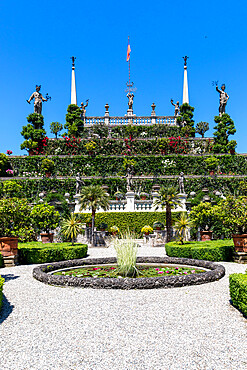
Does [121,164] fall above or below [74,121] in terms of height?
below

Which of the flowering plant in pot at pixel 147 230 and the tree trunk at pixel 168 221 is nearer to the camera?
the tree trunk at pixel 168 221

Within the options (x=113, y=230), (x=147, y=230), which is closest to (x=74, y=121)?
(x=113, y=230)

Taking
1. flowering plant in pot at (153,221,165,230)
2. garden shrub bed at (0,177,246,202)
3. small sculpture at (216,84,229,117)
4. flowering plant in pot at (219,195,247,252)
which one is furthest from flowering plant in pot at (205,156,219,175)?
flowering plant in pot at (219,195,247,252)

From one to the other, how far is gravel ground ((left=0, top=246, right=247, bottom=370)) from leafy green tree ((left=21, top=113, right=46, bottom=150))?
97.6 feet

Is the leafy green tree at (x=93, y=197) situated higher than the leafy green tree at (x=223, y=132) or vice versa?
the leafy green tree at (x=223, y=132)

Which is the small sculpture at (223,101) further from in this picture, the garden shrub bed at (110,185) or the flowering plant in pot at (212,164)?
the garden shrub bed at (110,185)

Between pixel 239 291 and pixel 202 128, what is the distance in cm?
3914

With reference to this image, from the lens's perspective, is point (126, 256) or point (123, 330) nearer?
point (123, 330)

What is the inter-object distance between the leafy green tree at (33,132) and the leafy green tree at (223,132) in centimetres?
2117

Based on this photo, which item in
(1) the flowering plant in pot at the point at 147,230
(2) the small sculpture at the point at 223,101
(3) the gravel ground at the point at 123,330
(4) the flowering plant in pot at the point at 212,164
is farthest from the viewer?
(2) the small sculpture at the point at 223,101

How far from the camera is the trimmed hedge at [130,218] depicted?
2470 centimetres

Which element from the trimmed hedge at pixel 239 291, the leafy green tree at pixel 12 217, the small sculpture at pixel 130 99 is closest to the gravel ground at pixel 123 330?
the trimmed hedge at pixel 239 291

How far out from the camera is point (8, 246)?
12.8m

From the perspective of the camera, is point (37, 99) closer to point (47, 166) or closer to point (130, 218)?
point (47, 166)
